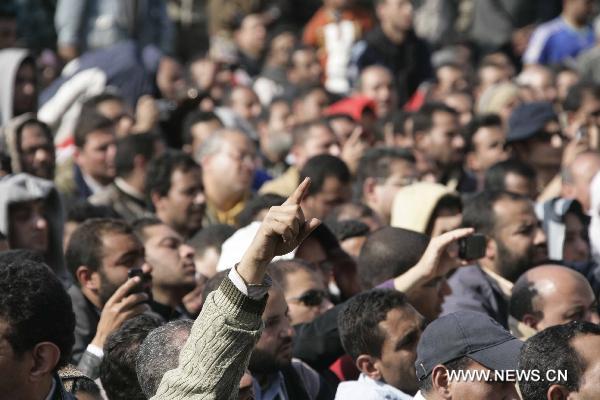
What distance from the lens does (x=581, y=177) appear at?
8.95 metres

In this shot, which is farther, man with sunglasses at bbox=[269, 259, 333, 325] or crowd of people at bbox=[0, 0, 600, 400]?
man with sunglasses at bbox=[269, 259, 333, 325]

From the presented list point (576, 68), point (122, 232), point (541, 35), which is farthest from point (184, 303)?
point (541, 35)

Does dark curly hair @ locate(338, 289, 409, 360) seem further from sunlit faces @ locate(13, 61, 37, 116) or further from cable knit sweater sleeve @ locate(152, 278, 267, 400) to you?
sunlit faces @ locate(13, 61, 37, 116)

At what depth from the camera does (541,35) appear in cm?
1600

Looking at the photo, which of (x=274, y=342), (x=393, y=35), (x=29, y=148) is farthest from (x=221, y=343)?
(x=393, y=35)

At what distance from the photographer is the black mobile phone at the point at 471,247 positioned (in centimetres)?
643

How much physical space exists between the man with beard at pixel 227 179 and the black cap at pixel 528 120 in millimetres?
2435

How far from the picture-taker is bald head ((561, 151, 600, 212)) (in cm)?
890

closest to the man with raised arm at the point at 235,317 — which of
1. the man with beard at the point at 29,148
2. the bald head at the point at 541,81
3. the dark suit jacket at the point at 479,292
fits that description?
the dark suit jacket at the point at 479,292

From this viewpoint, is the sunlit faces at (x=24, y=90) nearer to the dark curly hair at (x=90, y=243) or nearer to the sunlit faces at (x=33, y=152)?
the sunlit faces at (x=33, y=152)

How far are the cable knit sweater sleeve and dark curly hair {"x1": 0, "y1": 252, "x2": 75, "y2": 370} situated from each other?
0.46 m

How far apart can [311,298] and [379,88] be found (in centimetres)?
704

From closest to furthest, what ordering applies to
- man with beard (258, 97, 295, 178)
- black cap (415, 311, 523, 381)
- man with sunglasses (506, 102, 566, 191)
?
black cap (415, 311, 523, 381)
man with sunglasses (506, 102, 566, 191)
man with beard (258, 97, 295, 178)

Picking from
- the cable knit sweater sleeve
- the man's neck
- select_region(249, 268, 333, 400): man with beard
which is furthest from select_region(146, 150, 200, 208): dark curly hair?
the man's neck
